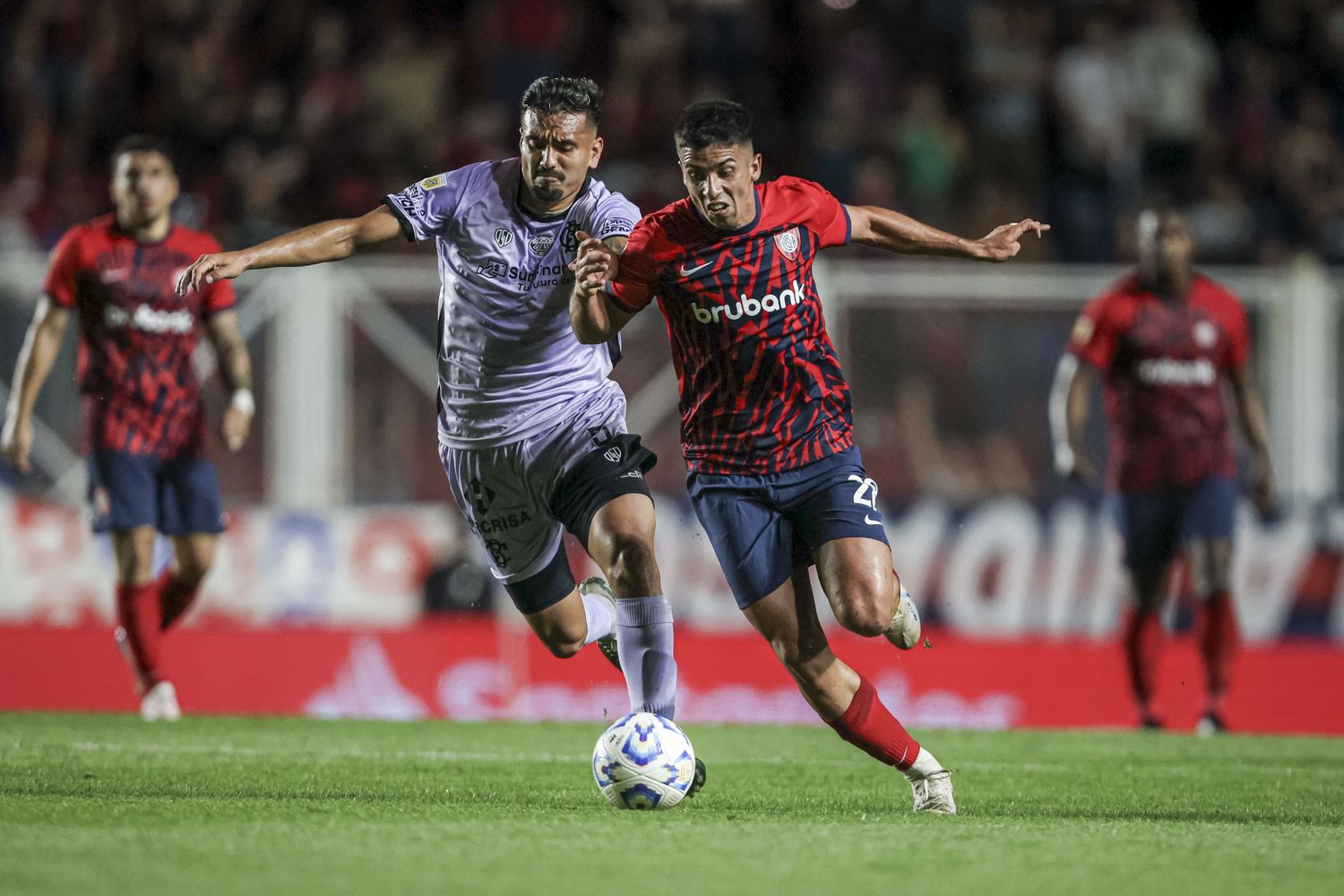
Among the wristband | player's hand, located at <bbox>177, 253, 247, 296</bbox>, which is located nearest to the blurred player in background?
player's hand, located at <bbox>177, 253, 247, 296</bbox>

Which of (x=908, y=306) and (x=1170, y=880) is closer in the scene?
(x=1170, y=880)

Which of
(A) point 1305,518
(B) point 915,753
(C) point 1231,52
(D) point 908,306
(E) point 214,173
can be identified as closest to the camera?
(B) point 915,753

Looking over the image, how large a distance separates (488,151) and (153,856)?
10015 mm

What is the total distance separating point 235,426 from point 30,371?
1.01 meters

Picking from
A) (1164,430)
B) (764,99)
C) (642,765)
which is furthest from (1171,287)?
(642,765)

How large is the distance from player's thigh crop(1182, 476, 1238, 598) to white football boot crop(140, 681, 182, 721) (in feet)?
17.0

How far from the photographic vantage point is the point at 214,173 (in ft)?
45.5

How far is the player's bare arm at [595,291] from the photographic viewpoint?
5.83 metres

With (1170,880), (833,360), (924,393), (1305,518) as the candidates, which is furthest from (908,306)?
(1170,880)

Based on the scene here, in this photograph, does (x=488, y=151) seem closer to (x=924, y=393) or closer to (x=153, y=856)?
(x=924, y=393)

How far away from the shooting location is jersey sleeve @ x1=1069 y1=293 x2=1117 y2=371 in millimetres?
10164

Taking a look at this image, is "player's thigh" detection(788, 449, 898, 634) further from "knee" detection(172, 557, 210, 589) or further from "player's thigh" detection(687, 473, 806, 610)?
"knee" detection(172, 557, 210, 589)

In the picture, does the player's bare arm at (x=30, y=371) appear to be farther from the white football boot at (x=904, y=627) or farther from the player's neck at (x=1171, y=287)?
the player's neck at (x=1171, y=287)

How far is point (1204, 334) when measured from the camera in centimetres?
1016
